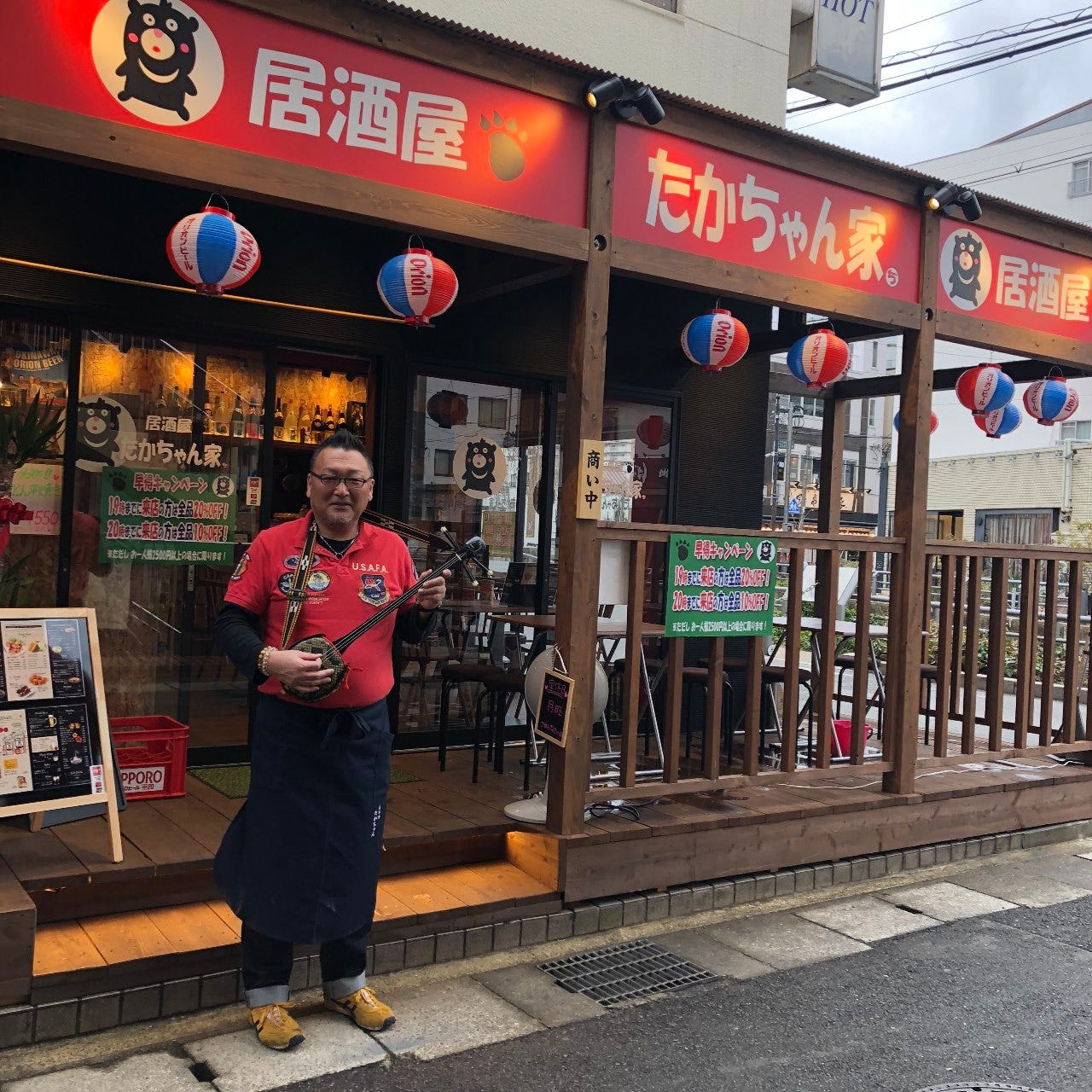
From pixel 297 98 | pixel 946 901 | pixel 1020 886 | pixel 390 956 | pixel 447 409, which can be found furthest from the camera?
pixel 447 409

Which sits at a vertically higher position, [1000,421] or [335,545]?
[1000,421]

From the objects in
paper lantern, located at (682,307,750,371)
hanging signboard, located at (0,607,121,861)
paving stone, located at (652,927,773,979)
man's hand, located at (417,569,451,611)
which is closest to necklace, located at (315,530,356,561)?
man's hand, located at (417,569,451,611)

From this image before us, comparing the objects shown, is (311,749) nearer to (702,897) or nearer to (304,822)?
(304,822)

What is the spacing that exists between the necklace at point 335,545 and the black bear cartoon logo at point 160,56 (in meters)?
1.67

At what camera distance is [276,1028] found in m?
3.68

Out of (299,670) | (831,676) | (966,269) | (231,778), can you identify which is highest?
(966,269)

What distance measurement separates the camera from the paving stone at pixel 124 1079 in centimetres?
336

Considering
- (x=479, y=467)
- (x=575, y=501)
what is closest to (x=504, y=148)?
(x=575, y=501)

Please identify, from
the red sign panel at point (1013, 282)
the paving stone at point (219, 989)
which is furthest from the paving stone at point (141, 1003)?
the red sign panel at point (1013, 282)

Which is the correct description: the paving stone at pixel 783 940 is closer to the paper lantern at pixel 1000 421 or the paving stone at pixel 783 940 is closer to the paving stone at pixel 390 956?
the paving stone at pixel 390 956

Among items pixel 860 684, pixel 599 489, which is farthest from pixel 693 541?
pixel 860 684

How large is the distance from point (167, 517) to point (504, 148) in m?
2.86

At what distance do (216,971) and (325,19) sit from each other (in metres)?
3.70

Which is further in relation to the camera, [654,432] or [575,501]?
[654,432]
